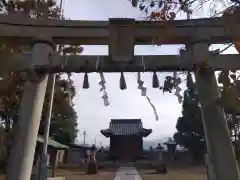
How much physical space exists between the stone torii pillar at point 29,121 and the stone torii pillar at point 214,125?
414cm

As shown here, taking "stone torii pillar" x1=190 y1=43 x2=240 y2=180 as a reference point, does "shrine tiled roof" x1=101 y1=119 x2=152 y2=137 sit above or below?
Answer: above

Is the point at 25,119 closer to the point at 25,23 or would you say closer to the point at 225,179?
the point at 25,23

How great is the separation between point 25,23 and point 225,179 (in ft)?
21.9

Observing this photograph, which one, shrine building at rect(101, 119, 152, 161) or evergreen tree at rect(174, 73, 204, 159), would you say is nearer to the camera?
evergreen tree at rect(174, 73, 204, 159)

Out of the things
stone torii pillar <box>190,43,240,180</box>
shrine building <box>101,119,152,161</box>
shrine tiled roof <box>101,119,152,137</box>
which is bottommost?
stone torii pillar <box>190,43,240,180</box>

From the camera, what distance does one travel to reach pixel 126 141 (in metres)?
42.2

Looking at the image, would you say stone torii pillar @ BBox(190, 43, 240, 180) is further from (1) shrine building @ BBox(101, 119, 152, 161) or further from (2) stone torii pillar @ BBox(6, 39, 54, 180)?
(1) shrine building @ BBox(101, 119, 152, 161)

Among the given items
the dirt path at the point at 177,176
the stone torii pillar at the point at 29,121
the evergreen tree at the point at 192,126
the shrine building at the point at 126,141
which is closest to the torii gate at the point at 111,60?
the stone torii pillar at the point at 29,121

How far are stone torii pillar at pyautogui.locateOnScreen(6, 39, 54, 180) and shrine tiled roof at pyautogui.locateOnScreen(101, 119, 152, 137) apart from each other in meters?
33.2

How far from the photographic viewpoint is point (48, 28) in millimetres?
9656

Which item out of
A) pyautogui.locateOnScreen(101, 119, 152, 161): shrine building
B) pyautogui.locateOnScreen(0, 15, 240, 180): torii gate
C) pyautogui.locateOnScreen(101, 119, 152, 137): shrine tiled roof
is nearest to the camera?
pyautogui.locateOnScreen(0, 15, 240, 180): torii gate

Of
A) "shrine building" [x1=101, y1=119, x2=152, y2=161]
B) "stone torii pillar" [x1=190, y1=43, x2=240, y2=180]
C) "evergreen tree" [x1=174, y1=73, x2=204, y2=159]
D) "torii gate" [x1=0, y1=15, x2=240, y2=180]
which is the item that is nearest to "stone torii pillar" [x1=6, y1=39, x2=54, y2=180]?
"torii gate" [x1=0, y1=15, x2=240, y2=180]

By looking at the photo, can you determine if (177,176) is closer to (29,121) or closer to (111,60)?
(111,60)

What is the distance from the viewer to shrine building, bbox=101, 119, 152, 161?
135ft
